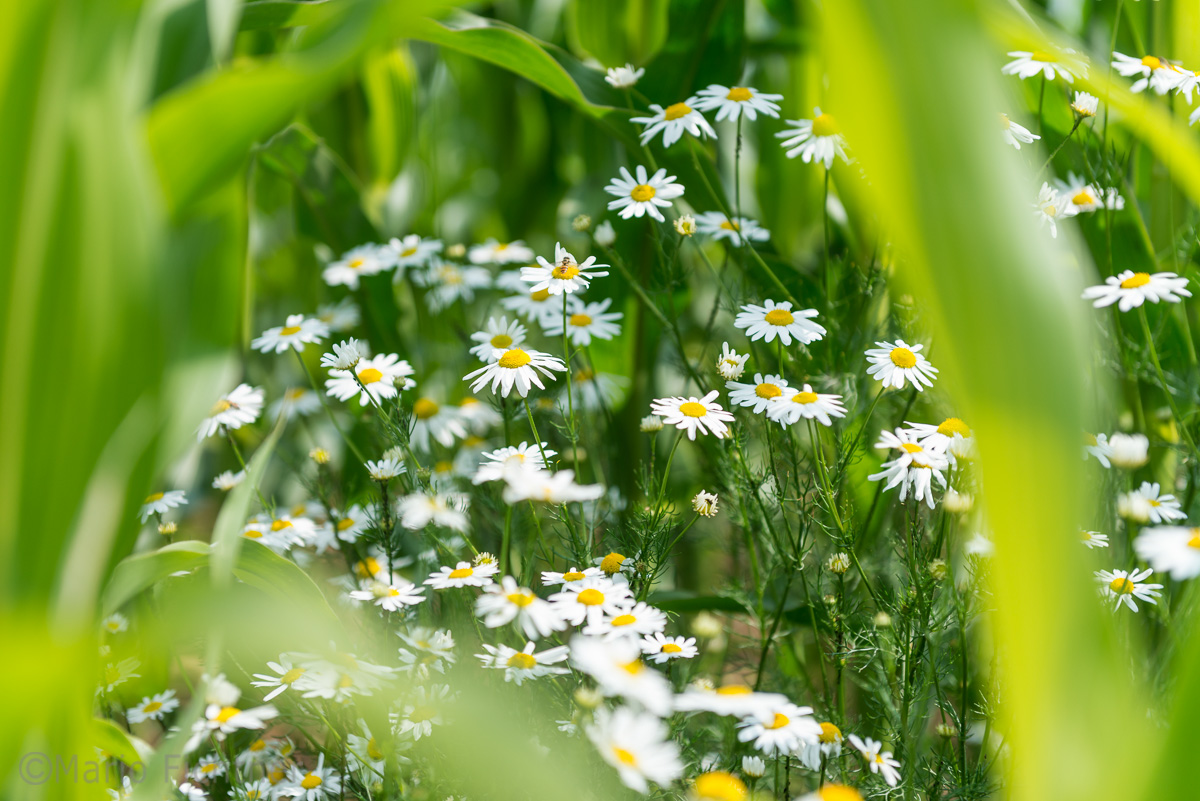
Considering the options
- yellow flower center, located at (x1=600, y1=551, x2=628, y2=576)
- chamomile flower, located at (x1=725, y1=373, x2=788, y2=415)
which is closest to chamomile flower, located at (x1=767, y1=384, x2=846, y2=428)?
chamomile flower, located at (x1=725, y1=373, x2=788, y2=415)

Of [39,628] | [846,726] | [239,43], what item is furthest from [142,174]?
[239,43]

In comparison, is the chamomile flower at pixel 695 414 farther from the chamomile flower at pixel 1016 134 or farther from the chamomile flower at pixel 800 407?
the chamomile flower at pixel 1016 134

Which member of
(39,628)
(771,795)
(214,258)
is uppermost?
(214,258)

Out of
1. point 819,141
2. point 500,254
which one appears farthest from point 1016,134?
point 500,254

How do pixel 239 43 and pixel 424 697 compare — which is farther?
pixel 239 43

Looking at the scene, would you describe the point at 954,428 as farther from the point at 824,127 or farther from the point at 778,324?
the point at 824,127

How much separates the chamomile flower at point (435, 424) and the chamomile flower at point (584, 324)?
0.13 m

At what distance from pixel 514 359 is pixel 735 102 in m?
0.33

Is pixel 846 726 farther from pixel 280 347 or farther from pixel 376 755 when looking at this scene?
pixel 280 347

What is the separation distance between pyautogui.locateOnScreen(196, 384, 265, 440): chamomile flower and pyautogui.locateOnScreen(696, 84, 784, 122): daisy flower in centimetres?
48

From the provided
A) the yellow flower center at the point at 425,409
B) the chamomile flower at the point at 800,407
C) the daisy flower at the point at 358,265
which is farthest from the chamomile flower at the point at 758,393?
the daisy flower at the point at 358,265

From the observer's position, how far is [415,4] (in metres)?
0.35

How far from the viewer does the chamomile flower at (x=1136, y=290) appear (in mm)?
664

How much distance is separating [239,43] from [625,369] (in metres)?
0.62
